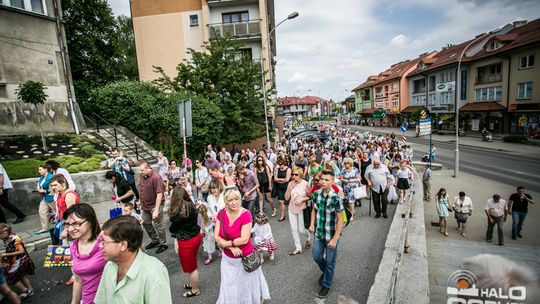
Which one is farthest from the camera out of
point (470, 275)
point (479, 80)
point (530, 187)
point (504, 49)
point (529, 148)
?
point (479, 80)

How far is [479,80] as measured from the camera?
3406 centimetres

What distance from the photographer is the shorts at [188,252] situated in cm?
383

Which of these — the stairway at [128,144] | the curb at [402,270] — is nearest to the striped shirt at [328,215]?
the curb at [402,270]

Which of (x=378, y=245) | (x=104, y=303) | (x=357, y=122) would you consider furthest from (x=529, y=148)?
(x=357, y=122)

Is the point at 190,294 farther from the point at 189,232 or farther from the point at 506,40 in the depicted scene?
the point at 506,40

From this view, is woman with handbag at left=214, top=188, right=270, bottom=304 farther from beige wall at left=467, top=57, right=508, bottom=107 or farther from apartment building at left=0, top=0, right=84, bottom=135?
Answer: beige wall at left=467, top=57, right=508, bottom=107

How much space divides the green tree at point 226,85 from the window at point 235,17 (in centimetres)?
738

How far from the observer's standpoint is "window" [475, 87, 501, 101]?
31181mm

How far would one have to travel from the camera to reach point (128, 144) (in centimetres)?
1391

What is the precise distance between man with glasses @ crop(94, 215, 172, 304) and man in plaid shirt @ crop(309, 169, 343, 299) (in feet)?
7.74

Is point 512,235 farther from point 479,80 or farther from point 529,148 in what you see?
point 479,80

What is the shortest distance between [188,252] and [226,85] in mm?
13687

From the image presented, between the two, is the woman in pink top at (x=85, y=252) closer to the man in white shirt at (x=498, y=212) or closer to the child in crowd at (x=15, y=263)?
the child in crowd at (x=15, y=263)

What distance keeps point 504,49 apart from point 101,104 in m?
38.5
